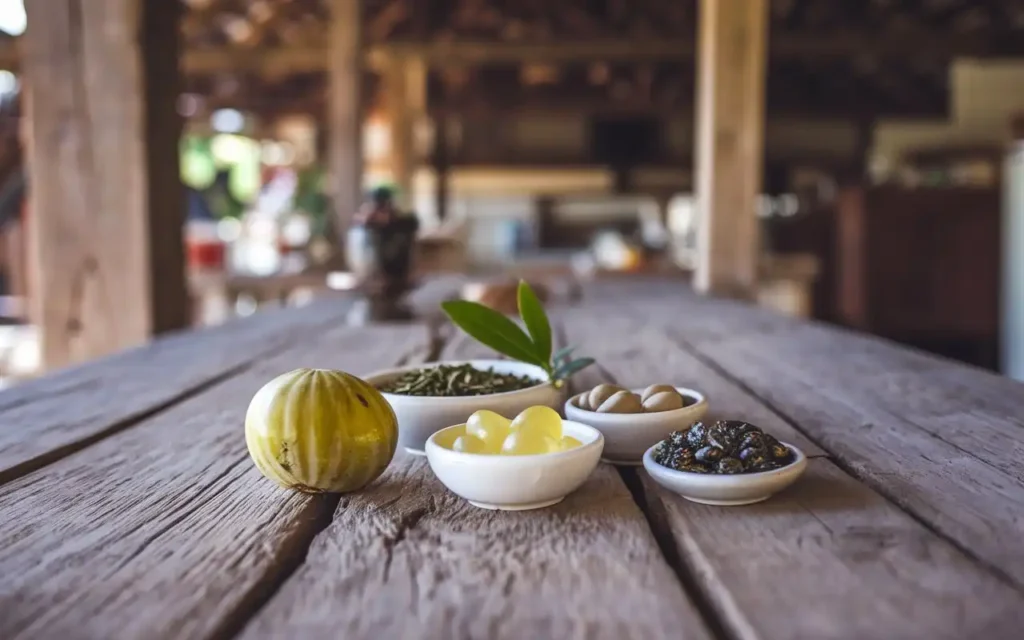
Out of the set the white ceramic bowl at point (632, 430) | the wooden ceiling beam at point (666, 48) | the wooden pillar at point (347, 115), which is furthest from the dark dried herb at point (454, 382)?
the wooden ceiling beam at point (666, 48)

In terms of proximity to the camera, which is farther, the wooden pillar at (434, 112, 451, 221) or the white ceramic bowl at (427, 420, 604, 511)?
the wooden pillar at (434, 112, 451, 221)

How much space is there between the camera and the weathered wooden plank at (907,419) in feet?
2.55

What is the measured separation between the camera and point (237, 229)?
1034 centimetres

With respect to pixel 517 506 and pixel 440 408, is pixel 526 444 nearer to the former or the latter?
pixel 517 506

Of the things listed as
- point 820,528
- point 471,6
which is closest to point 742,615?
point 820,528

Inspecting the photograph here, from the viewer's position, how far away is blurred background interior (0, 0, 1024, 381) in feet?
20.1

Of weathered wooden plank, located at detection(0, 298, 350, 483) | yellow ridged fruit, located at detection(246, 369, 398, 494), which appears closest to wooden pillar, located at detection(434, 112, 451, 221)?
weathered wooden plank, located at detection(0, 298, 350, 483)

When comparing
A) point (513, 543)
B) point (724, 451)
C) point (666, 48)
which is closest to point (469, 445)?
point (513, 543)

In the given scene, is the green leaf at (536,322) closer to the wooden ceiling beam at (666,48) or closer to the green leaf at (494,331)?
the green leaf at (494,331)

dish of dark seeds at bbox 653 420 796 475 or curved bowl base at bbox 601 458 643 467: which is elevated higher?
dish of dark seeds at bbox 653 420 796 475

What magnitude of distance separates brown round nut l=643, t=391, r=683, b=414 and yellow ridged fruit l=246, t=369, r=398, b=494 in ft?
0.94

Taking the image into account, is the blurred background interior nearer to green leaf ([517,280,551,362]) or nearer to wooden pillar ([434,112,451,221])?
wooden pillar ([434,112,451,221])

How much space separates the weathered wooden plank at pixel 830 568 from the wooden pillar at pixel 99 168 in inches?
62.3

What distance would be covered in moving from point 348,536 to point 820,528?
386 millimetres
